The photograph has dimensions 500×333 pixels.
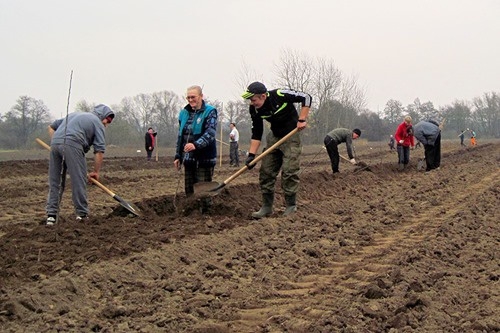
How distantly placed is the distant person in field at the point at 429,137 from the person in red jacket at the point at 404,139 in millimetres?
→ 280

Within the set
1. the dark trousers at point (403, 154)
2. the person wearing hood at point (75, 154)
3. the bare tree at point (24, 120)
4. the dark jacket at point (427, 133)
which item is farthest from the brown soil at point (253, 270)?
the bare tree at point (24, 120)

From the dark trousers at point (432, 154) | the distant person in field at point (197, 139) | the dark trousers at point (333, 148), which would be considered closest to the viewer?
the distant person in field at point (197, 139)

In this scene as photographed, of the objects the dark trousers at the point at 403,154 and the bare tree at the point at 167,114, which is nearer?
the dark trousers at the point at 403,154

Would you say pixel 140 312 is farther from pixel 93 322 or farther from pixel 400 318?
pixel 400 318

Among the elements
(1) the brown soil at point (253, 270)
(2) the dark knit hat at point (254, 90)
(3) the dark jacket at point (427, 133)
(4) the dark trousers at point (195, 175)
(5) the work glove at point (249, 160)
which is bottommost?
(1) the brown soil at point (253, 270)

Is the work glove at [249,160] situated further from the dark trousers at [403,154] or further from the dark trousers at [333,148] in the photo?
the dark trousers at [403,154]

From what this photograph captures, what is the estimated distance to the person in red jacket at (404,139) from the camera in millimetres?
16344

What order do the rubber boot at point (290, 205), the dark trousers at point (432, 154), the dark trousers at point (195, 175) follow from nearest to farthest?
the rubber boot at point (290, 205)
the dark trousers at point (195, 175)
the dark trousers at point (432, 154)

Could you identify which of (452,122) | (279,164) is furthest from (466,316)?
(452,122)

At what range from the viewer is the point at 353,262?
5.61 meters

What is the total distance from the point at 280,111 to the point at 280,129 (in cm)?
26

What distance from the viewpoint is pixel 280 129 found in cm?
811

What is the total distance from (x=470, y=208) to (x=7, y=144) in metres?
64.6

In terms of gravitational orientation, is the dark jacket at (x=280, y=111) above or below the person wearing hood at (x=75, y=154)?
above
